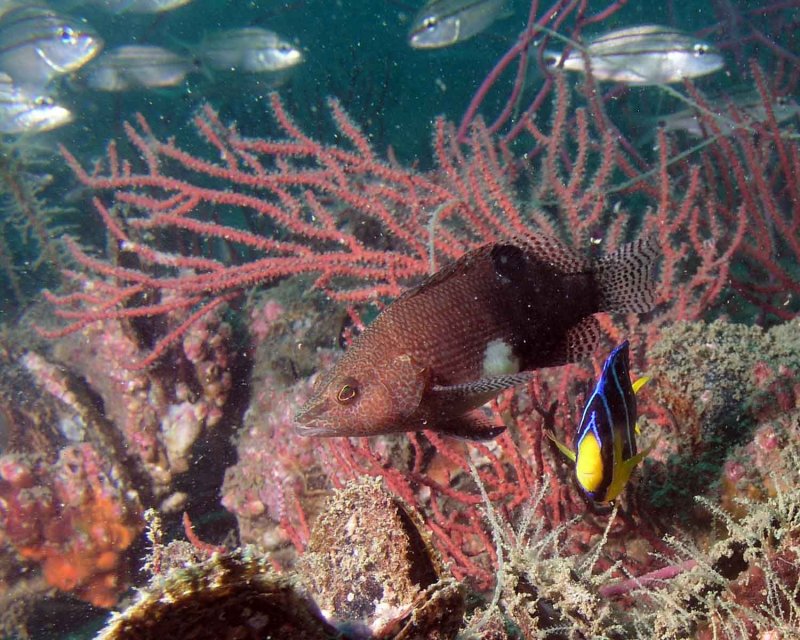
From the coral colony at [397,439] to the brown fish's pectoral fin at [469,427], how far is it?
0.19m

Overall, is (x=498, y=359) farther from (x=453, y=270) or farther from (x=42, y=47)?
(x=42, y=47)

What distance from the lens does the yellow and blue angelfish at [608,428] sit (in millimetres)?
1757

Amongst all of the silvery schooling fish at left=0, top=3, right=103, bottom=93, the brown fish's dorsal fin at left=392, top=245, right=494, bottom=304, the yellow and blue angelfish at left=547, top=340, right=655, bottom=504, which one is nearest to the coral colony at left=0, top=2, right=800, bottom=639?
the yellow and blue angelfish at left=547, top=340, right=655, bottom=504

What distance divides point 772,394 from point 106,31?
2078 centimetres

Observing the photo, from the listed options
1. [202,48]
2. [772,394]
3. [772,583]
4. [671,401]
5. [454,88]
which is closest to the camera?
[772,583]

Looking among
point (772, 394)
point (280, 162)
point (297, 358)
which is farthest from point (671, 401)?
point (280, 162)

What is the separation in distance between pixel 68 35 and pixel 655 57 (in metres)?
11.5

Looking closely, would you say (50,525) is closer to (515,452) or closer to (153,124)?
(515,452)

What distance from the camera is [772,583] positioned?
173 cm

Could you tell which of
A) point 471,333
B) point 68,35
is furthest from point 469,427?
point 68,35

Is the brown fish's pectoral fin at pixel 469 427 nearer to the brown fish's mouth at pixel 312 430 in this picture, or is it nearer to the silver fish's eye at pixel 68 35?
the brown fish's mouth at pixel 312 430

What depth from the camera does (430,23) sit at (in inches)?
397

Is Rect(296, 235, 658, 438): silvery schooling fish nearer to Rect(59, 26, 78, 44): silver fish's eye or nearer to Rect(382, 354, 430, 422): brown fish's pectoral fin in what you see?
Rect(382, 354, 430, 422): brown fish's pectoral fin

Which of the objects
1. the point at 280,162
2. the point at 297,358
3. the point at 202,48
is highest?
the point at 202,48
